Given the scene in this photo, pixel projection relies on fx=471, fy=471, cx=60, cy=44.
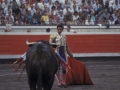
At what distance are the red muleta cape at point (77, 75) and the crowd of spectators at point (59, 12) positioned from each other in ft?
23.1

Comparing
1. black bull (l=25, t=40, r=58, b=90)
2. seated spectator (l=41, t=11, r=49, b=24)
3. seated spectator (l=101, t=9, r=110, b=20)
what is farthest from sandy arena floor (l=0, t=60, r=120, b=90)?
seated spectator (l=101, t=9, r=110, b=20)

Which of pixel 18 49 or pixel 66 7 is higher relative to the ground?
pixel 66 7

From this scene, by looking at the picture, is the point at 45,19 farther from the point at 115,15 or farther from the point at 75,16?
the point at 115,15

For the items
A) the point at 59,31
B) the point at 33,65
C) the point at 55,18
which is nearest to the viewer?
the point at 33,65

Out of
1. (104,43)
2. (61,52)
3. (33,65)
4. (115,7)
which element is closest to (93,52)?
(104,43)

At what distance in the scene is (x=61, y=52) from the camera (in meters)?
11.6

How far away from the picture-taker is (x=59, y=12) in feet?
62.7

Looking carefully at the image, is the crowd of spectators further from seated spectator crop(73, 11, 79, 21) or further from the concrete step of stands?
the concrete step of stands

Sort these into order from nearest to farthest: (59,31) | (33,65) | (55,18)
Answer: (33,65) < (59,31) < (55,18)

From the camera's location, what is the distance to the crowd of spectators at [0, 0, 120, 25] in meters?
18.8

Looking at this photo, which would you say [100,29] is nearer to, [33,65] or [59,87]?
[59,87]

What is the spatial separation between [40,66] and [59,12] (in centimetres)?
1127

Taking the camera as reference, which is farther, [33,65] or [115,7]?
[115,7]

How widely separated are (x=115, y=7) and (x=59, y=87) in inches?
379
